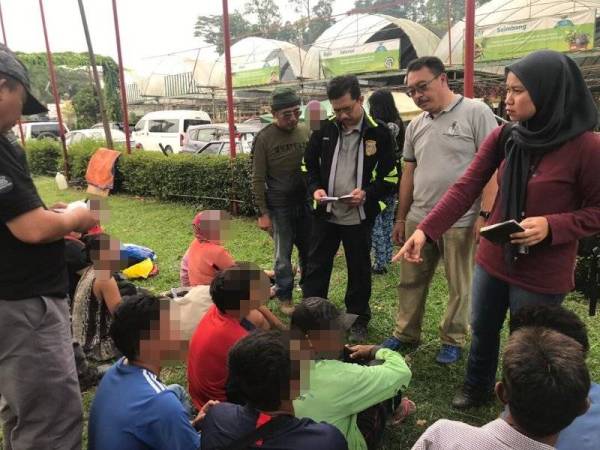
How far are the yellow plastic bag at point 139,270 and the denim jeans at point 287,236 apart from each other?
1.69 m

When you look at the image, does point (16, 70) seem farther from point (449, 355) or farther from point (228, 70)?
point (228, 70)

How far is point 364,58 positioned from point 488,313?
1523cm

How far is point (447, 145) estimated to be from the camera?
2885 millimetres

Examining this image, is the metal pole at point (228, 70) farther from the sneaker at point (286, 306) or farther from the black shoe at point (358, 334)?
the black shoe at point (358, 334)

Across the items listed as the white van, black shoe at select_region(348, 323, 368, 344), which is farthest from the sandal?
the white van

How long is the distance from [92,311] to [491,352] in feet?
7.85

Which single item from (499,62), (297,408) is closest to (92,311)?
(297,408)

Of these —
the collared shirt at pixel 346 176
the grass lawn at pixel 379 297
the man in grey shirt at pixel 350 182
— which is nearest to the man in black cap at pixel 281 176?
the man in grey shirt at pixel 350 182

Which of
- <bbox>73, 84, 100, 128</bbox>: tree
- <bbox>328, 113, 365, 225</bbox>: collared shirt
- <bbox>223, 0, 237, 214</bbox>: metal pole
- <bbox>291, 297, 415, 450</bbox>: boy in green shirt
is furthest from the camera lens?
<bbox>73, 84, 100, 128</bbox>: tree

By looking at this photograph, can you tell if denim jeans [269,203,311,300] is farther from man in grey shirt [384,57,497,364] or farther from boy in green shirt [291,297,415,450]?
boy in green shirt [291,297,415,450]

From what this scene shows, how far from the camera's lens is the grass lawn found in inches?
106

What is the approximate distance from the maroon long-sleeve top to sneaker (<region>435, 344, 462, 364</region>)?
38.7 inches

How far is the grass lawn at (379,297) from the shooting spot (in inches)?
106

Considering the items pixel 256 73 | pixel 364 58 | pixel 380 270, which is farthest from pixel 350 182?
pixel 256 73
